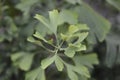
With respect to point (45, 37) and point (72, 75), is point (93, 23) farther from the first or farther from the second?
point (72, 75)

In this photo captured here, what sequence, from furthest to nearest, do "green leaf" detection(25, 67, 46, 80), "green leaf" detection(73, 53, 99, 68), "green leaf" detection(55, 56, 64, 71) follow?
"green leaf" detection(73, 53, 99, 68), "green leaf" detection(25, 67, 46, 80), "green leaf" detection(55, 56, 64, 71)

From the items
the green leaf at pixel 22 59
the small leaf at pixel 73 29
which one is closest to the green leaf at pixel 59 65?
the small leaf at pixel 73 29

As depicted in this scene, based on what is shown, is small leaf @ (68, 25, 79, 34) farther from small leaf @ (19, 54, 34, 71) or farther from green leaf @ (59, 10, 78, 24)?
small leaf @ (19, 54, 34, 71)

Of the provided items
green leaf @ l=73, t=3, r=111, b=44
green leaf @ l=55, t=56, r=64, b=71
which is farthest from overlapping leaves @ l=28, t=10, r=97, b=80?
green leaf @ l=73, t=3, r=111, b=44

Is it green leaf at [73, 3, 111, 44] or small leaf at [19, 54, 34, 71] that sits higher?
green leaf at [73, 3, 111, 44]

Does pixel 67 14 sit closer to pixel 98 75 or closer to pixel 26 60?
pixel 26 60

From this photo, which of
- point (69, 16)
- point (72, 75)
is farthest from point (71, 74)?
point (69, 16)

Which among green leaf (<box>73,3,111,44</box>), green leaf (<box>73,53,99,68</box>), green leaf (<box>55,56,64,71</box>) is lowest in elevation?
green leaf (<box>73,53,99,68</box>)
